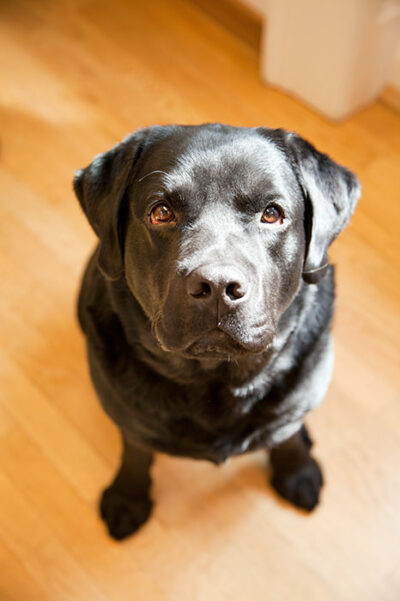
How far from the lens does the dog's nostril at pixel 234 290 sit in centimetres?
106

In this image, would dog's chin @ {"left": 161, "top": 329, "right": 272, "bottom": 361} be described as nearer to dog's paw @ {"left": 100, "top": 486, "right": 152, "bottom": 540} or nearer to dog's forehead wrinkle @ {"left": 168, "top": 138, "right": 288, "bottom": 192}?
dog's forehead wrinkle @ {"left": 168, "top": 138, "right": 288, "bottom": 192}

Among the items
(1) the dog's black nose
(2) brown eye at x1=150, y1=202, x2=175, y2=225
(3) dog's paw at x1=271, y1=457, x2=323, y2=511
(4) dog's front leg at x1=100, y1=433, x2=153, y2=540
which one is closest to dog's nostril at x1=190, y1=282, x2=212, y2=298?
(1) the dog's black nose

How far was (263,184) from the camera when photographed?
3.88ft

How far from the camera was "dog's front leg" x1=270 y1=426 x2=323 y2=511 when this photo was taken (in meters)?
1.70

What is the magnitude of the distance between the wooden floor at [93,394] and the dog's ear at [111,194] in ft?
2.36

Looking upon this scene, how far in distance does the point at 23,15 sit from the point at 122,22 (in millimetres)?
411

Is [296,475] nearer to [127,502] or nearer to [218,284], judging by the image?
[127,502]

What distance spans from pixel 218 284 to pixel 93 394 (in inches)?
38.1

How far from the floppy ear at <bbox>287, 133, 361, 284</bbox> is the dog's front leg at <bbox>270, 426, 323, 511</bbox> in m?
0.57

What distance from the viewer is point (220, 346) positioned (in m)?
1.15

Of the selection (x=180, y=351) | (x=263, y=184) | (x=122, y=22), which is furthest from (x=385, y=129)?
(x=180, y=351)

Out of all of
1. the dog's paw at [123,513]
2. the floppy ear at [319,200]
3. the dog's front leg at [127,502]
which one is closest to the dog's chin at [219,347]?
the floppy ear at [319,200]

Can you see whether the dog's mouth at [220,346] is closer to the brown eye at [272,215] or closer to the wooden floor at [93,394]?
the brown eye at [272,215]

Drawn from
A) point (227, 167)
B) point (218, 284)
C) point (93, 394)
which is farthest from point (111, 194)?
point (93, 394)
